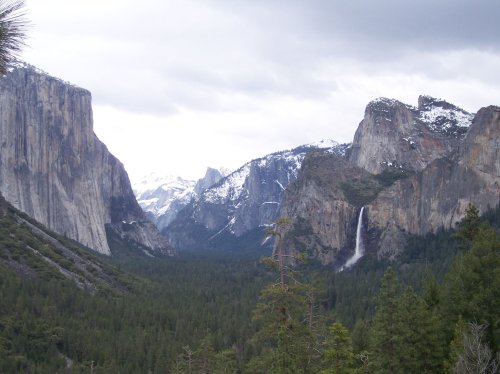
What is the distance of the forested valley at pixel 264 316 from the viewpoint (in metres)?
26.7

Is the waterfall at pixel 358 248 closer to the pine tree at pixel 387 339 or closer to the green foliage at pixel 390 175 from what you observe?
the green foliage at pixel 390 175

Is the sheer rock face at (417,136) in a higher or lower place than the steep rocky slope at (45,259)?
higher

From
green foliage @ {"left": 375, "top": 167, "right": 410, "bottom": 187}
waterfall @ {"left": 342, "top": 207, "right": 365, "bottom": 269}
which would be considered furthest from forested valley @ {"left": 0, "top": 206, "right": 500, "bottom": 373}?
green foliage @ {"left": 375, "top": 167, "right": 410, "bottom": 187}

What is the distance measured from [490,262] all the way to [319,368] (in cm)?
1126

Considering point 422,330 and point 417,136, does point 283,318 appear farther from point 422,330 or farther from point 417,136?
point 417,136

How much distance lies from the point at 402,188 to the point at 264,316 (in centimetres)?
14780

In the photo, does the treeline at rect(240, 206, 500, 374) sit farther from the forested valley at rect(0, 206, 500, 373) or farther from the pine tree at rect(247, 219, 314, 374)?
the pine tree at rect(247, 219, 314, 374)

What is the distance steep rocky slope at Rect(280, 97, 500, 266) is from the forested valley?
26.0 ft

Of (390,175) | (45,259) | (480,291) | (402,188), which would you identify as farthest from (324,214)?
(480,291)

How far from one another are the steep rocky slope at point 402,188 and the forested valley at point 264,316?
7912mm

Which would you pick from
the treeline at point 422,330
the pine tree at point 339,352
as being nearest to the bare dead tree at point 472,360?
the treeline at point 422,330

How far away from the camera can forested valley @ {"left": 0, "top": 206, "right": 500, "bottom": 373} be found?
87.6 ft

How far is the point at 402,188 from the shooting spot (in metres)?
167

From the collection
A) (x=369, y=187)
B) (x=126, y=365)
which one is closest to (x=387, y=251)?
(x=369, y=187)
